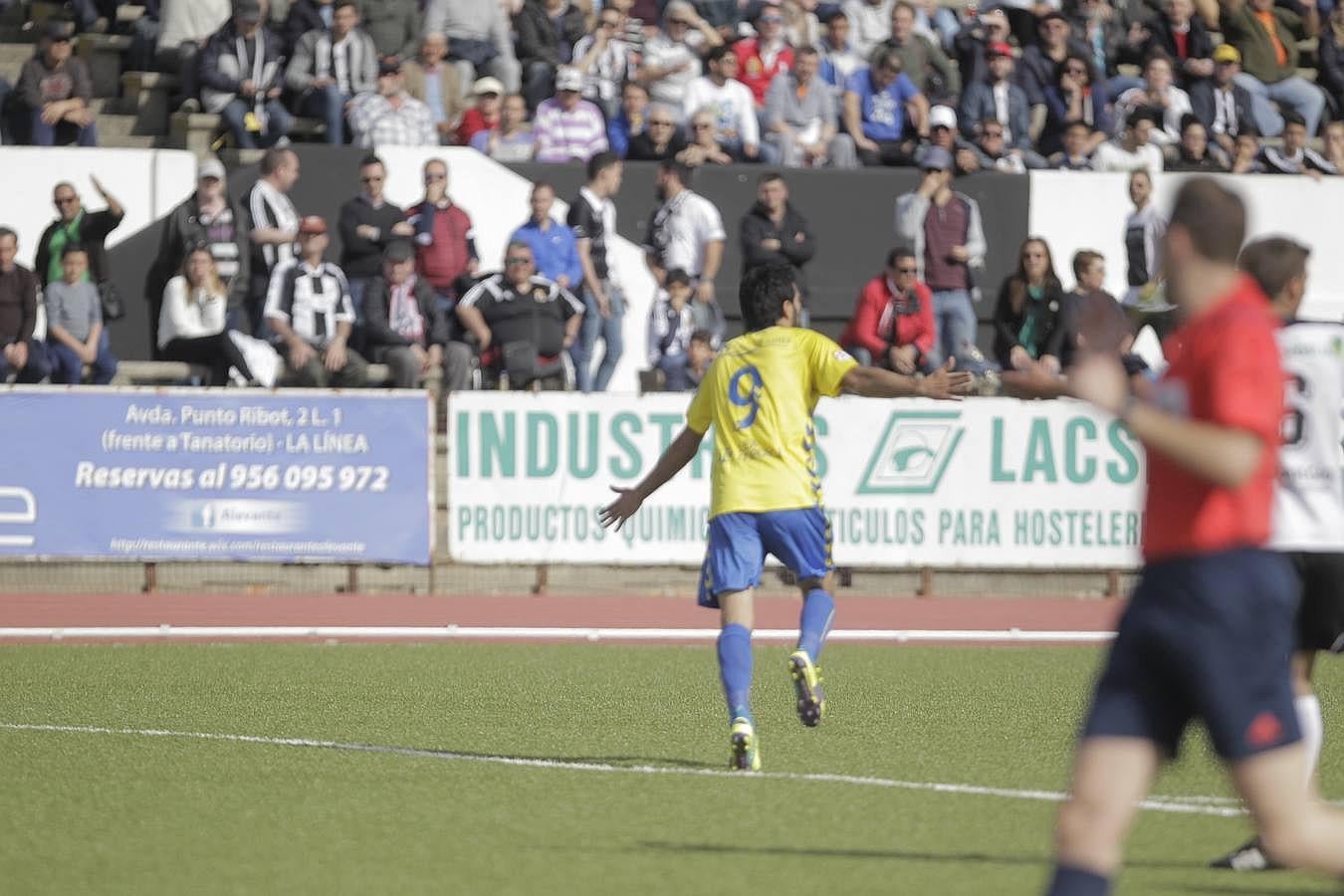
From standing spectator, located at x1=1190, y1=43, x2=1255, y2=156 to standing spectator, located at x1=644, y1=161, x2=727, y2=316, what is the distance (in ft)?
20.7

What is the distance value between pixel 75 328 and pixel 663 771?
10990 mm

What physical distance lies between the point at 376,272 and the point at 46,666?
6411 mm

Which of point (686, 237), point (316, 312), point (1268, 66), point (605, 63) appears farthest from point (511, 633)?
point (1268, 66)

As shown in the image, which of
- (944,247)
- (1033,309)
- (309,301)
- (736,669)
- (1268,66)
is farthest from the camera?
(1268,66)

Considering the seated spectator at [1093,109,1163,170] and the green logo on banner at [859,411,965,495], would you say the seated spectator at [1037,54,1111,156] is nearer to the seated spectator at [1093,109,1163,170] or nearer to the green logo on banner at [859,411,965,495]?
the seated spectator at [1093,109,1163,170]

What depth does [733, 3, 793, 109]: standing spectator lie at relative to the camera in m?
21.1

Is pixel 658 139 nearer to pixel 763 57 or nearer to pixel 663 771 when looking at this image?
pixel 763 57

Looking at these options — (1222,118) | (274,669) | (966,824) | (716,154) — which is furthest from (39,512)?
(1222,118)

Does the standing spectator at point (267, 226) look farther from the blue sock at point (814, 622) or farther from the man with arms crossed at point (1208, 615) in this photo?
the man with arms crossed at point (1208, 615)

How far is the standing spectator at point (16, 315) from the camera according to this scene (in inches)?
703

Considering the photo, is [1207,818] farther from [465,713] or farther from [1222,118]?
[1222,118]

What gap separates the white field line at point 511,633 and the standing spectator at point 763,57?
23.5 feet

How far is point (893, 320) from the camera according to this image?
18812mm

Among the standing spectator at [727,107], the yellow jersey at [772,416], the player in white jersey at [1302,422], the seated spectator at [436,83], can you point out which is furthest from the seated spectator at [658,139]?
the player in white jersey at [1302,422]
